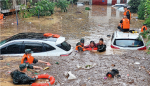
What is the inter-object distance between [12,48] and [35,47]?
0.98 metres

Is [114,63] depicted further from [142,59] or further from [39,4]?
[39,4]

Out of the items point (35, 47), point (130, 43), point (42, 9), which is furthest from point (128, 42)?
point (42, 9)

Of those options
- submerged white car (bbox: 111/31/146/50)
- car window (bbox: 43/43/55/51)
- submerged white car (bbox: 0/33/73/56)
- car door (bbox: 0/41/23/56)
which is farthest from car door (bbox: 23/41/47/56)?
submerged white car (bbox: 111/31/146/50)

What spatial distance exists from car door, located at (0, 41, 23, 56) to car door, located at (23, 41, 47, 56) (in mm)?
274

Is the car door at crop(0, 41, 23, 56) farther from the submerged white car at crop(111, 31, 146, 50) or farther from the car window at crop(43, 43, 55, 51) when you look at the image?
the submerged white car at crop(111, 31, 146, 50)

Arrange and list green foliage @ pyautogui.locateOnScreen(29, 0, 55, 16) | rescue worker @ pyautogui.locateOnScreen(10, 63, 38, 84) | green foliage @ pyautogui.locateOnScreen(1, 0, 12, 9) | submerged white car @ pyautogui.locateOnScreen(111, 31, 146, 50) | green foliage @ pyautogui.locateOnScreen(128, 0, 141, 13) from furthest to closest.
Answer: green foliage @ pyautogui.locateOnScreen(128, 0, 141, 13) → green foliage @ pyautogui.locateOnScreen(29, 0, 55, 16) → green foliage @ pyautogui.locateOnScreen(1, 0, 12, 9) → submerged white car @ pyautogui.locateOnScreen(111, 31, 146, 50) → rescue worker @ pyautogui.locateOnScreen(10, 63, 38, 84)

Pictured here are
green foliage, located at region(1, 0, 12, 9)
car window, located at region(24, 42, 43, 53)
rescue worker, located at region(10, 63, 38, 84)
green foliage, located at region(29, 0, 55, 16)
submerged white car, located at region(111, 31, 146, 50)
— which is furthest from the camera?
green foliage, located at region(29, 0, 55, 16)

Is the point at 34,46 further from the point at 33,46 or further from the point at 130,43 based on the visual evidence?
the point at 130,43

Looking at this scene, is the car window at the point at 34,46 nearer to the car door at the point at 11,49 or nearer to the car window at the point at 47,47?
the car window at the point at 47,47

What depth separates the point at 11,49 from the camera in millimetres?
7668

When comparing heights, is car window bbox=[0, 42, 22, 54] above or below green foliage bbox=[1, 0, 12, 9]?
below

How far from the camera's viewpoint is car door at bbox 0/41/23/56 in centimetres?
765

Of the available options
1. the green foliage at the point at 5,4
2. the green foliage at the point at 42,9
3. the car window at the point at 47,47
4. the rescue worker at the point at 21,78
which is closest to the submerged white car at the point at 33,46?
the car window at the point at 47,47

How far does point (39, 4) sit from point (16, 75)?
1865cm
